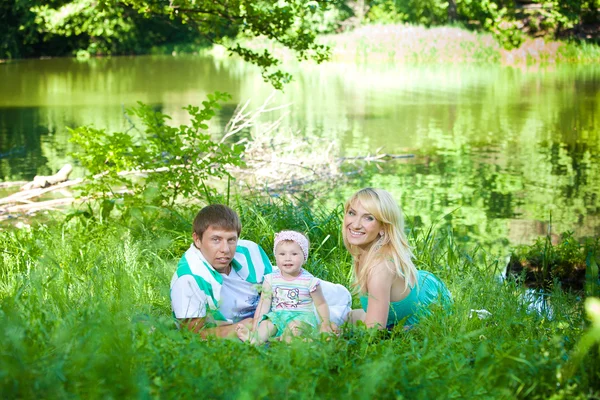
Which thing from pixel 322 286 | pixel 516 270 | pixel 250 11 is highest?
pixel 250 11

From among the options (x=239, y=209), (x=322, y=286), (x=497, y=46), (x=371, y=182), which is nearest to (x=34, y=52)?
(x=497, y=46)

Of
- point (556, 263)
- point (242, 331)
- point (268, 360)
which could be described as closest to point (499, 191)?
point (556, 263)

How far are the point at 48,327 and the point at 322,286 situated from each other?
4.67 ft

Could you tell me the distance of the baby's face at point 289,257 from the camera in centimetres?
375

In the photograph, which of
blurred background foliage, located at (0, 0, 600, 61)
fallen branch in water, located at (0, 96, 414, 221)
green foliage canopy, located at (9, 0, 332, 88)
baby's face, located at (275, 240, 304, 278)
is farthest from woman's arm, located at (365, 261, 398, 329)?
blurred background foliage, located at (0, 0, 600, 61)

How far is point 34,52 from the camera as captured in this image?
107ft

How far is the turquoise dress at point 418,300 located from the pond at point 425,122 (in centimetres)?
289

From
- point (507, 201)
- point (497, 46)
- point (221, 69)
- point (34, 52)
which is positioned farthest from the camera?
point (34, 52)

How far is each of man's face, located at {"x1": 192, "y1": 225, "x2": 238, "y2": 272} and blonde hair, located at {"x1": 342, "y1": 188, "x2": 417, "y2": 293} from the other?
57 cm

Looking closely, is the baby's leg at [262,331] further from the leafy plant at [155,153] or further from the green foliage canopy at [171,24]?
the green foliage canopy at [171,24]

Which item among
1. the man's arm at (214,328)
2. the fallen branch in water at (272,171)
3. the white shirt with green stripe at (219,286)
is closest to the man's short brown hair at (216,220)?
the white shirt with green stripe at (219,286)

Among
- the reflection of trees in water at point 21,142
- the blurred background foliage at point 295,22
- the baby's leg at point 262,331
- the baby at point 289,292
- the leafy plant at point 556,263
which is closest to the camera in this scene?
the baby's leg at point 262,331

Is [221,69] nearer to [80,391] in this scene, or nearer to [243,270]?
[243,270]

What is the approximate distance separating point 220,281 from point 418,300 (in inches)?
37.5
